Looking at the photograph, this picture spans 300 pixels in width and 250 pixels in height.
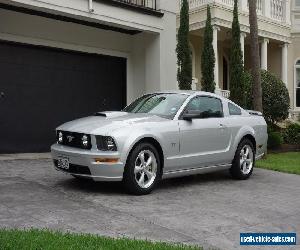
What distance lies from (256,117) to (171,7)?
5919 millimetres

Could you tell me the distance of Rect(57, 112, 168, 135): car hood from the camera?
7.02 metres

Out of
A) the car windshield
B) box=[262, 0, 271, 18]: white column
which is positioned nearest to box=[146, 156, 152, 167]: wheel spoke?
the car windshield

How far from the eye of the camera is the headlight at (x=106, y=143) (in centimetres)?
688

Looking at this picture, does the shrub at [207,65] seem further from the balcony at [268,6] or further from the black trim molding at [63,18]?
the balcony at [268,6]

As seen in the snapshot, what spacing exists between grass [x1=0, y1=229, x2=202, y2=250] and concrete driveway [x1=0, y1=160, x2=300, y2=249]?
37 cm

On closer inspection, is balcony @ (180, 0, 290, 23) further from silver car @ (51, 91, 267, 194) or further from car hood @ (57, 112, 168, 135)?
car hood @ (57, 112, 168, 135)

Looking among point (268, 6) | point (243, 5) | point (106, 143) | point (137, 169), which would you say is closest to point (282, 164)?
point (137, 169)

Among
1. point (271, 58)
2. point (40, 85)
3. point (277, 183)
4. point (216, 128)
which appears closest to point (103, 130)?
point (216, 128)

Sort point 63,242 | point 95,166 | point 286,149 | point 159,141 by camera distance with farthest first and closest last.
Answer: point 286,149, point 159,141, point 95,166, point 63,242

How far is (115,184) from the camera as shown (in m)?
7.89

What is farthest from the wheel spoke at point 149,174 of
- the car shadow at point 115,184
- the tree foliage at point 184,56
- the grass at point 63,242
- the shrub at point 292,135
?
the shrub at point 292,135

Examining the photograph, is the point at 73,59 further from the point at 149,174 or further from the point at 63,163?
the point at 149,174

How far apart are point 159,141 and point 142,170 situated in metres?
0.53

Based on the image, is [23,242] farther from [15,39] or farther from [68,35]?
[68,35]
